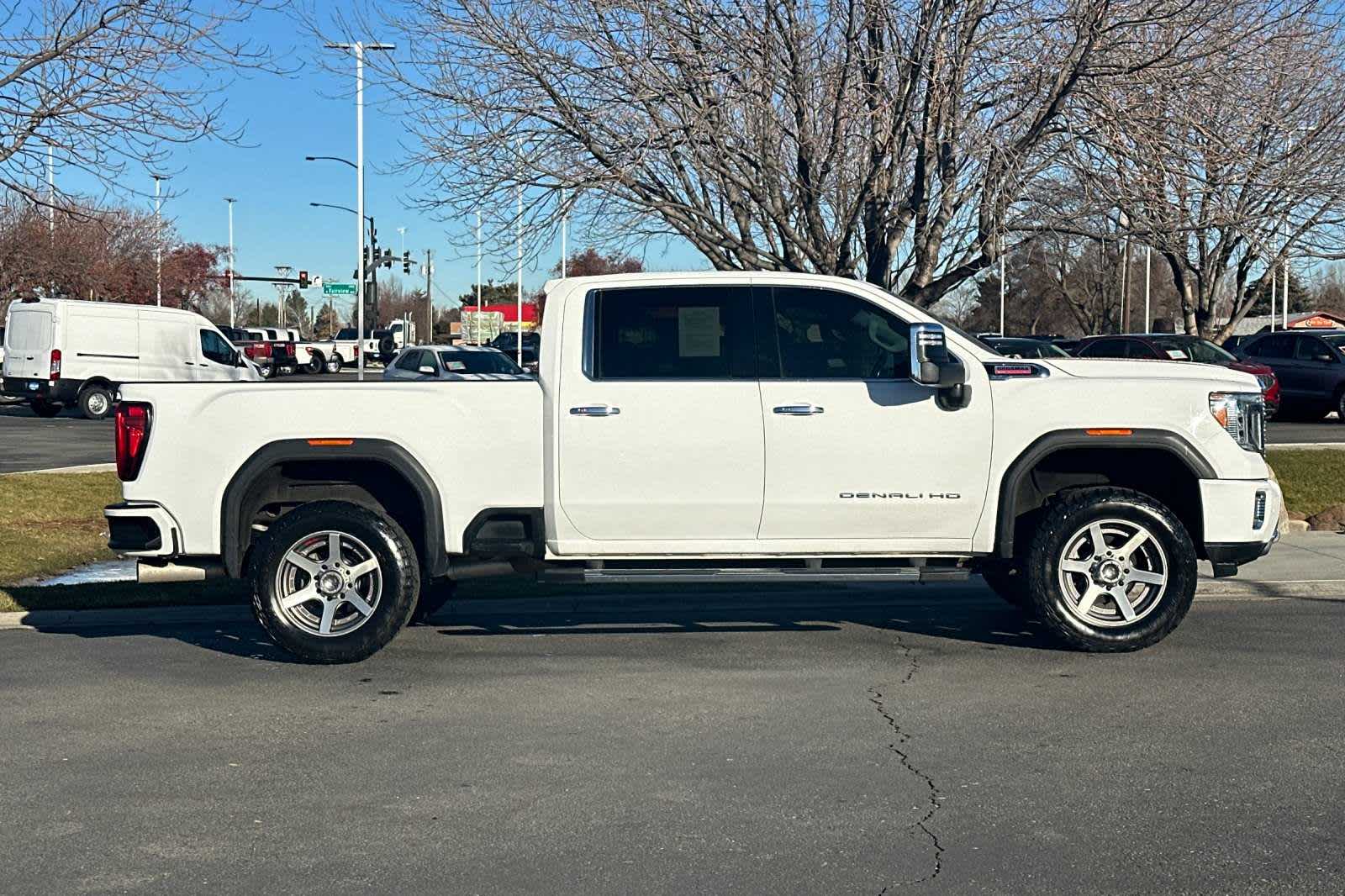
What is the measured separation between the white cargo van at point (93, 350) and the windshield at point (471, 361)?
4061mm

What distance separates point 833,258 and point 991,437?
4773mm

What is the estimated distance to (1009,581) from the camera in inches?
362

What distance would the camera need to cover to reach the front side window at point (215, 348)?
3003 centimetres

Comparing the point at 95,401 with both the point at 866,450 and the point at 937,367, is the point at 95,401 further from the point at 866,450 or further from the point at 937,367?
the point at 937,367

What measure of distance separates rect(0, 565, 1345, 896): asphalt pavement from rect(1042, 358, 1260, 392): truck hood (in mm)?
1531

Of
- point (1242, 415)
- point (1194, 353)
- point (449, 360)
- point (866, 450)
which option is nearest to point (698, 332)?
point (866, 450)

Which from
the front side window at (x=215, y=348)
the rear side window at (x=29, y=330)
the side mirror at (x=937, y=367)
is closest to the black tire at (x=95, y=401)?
the rear side window at (x=29, y=330)

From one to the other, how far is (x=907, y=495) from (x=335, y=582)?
10.4 feet

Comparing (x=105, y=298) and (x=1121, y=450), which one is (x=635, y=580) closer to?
(x=1121, y=450)

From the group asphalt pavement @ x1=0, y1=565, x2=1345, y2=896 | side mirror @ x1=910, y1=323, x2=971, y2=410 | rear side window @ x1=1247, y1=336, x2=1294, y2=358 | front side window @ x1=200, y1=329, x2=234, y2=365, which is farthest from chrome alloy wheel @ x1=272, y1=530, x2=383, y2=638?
rear side window @ x1=1247, y1=336, x2=1294, y2=358

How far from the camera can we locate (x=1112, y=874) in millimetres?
4586

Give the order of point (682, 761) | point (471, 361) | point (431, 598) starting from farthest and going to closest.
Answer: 1. point (471, 361)
2. point (431, 598)
3. point (682, 761)

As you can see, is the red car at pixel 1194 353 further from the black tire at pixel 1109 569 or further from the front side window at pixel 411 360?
the black tire at pixel 1109 569

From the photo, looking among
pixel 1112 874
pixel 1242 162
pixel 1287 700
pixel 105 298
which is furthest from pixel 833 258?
pixel 105 298
